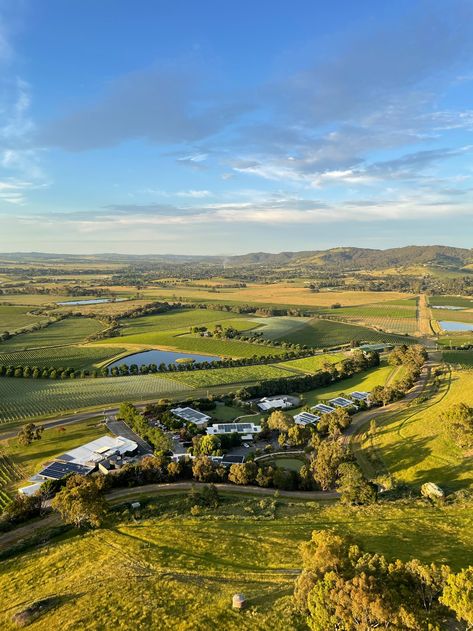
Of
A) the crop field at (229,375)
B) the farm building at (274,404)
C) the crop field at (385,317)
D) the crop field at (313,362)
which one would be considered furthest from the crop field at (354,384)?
the crop field at (385,317)

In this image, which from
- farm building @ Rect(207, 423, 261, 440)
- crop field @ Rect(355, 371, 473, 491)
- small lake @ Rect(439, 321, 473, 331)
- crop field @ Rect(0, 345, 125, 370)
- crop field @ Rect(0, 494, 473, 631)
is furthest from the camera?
small lake @ Rect(439, 321, 473, 331)

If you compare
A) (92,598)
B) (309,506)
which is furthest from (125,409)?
(92,598)

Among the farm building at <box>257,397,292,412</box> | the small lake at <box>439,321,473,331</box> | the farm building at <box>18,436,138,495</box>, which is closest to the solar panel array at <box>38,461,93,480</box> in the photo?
the farm building at <box>18,436,138,495</box>

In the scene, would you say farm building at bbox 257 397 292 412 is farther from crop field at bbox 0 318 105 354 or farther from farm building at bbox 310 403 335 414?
crop field at bbox 0 318 105 354

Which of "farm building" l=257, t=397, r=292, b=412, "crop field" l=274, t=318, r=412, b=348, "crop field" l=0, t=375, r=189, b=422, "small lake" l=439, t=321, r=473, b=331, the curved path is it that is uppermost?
"small lake" l=439, t=321, r=473, b=331

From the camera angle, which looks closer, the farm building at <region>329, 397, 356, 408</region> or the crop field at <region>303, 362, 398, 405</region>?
the farm building at <region>329, 397, 356, 408</region>

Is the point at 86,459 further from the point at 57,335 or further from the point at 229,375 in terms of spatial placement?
the point at 57,335

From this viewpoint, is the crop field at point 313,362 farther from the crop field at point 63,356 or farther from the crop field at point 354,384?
the crop field at point 63,356

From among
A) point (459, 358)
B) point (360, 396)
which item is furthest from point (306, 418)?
point (459, 358)
